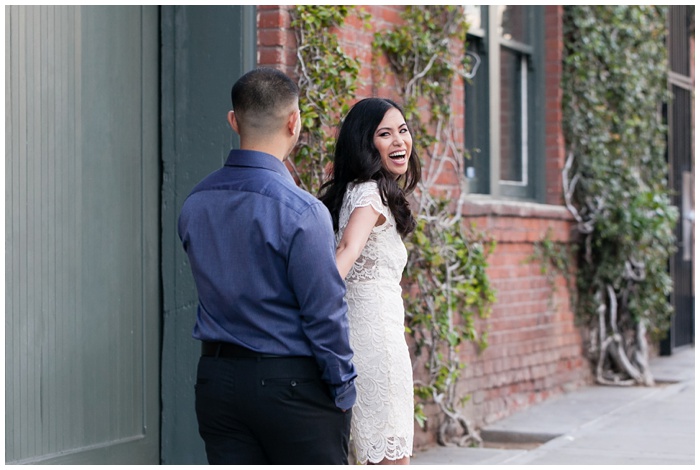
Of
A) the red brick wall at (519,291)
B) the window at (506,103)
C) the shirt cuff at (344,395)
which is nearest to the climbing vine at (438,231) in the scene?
the red brick wall at (519,291)

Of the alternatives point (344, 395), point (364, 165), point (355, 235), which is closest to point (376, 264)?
point (355, 235)

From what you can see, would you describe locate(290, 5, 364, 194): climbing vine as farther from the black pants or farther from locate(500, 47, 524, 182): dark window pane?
locate(500, 47, 524, 182): dark window pane

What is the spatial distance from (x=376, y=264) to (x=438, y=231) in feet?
8.83

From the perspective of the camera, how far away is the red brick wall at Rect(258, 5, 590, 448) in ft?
21.3

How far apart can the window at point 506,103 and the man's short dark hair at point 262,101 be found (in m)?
4.45

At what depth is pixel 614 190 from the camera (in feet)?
29.7

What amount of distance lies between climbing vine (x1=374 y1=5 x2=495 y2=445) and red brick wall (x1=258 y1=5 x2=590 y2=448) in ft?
0.36

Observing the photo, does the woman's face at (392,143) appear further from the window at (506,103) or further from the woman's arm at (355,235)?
the window at (506,103)

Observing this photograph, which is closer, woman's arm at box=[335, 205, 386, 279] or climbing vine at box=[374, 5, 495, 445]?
woman's arm at box=[335, 205, 386, 279]

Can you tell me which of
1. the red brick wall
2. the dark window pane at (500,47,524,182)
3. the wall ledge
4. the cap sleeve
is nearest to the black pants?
the cap sleeve

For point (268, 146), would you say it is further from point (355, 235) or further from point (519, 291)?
point (519, 291)

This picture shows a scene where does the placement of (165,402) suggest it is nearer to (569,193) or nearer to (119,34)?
(119,34)

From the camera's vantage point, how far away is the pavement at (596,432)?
632cm

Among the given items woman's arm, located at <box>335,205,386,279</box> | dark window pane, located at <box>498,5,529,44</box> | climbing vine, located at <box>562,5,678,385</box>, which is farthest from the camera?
climbing vine, located at <box>562,5,678,385</box>
